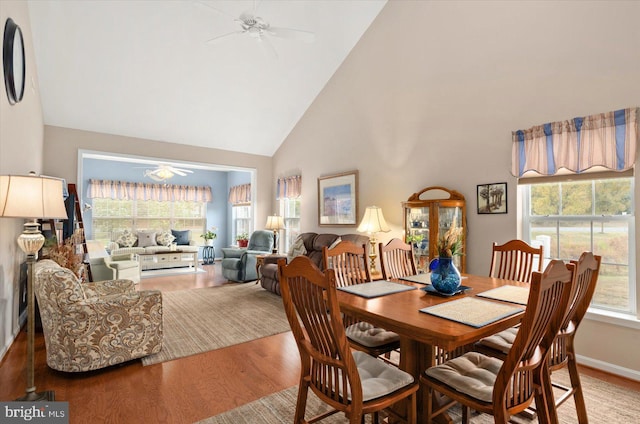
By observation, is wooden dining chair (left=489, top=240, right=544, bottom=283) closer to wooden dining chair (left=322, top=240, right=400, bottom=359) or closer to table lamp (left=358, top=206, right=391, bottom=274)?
wooden dining chair (left=322, top=240, right=400, bottom=359)

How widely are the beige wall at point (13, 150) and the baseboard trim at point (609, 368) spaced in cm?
500

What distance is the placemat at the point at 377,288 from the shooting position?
6.77 ft

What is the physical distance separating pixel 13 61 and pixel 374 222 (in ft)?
12.9

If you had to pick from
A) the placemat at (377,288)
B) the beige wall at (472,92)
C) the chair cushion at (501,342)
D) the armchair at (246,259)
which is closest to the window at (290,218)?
the armchair at (246,259)

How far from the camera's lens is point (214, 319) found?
4.07m

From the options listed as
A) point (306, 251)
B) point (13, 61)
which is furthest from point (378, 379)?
point (306, 251)

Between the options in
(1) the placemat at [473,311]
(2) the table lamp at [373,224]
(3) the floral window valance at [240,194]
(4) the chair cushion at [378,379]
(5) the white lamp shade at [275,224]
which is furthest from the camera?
(3) the floral window valance at [240,194]

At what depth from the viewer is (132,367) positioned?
283 centimetres

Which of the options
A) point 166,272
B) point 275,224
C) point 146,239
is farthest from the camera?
point 146,239

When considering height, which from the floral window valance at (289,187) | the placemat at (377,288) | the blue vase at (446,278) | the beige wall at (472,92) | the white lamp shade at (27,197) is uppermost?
the beige wall at (472,92)

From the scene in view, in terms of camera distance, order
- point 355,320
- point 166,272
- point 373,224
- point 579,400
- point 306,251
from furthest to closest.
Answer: point 166,272, point 306,251, point 373,224, point 355,320, point 579,400

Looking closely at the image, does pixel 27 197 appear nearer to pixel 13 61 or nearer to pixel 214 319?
pixel 13 61

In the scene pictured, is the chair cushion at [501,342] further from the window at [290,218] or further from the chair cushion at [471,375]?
the window at [290,218]

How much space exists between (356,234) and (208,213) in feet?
19.6
